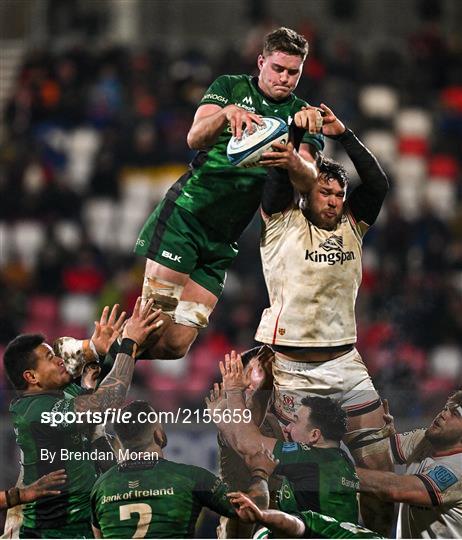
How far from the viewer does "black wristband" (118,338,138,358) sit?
21.1 feet

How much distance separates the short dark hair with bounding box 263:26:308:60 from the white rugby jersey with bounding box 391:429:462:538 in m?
1.92

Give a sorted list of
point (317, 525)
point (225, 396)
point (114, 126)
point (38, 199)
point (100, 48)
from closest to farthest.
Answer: point (317, 525), point (225, 396), point (38, 199), point (114, 126), point (100, 48)

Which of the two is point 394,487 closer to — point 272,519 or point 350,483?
point 350,483

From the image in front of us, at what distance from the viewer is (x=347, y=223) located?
6625mm

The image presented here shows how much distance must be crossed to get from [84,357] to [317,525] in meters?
1.53

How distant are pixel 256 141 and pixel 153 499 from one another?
5.58 ft

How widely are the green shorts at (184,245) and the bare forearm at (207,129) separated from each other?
487mm

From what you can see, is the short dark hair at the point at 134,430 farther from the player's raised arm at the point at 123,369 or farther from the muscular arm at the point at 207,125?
the muscular arm at the point at 207,125

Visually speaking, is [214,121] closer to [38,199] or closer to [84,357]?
[84,357]

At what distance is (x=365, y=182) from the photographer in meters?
6.57

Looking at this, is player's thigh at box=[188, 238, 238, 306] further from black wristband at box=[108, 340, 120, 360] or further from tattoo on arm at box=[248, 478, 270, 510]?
tattoo on arm at box=[248, 478, 270, 510]

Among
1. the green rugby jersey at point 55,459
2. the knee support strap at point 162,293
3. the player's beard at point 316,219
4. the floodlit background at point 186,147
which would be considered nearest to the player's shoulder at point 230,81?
the player's beard at point 316,219

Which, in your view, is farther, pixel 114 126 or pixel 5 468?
pixel 114 126

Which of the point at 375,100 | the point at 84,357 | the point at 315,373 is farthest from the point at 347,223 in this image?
the point at 375,100
